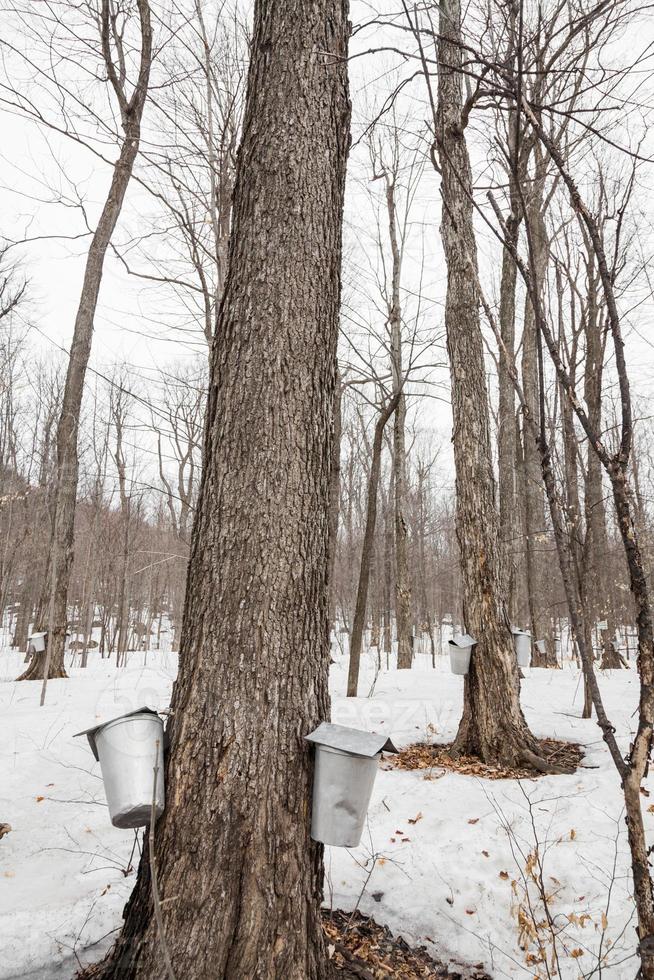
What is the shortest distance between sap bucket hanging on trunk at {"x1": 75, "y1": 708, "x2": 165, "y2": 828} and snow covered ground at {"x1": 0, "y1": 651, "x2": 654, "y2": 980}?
85 cm

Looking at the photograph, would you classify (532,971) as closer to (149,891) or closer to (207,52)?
(149,891)

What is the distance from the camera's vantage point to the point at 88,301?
26.0 ft

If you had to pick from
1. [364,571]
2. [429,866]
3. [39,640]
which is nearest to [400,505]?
[364,571]

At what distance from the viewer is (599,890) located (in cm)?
213

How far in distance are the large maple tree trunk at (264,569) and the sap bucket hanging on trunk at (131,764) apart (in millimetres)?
68

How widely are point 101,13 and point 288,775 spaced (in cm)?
1036

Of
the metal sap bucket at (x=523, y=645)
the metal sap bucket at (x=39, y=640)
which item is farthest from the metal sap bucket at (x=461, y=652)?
the metal sap bucket at (x=39, y=640)

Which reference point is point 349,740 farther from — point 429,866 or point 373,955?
point 429,866

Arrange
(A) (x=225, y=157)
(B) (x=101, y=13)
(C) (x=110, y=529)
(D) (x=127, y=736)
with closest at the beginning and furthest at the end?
(D) (x=127, y=736), (A) (x=225, y=157), (B) (x=101, y=13), (C) (x=110, y=529)

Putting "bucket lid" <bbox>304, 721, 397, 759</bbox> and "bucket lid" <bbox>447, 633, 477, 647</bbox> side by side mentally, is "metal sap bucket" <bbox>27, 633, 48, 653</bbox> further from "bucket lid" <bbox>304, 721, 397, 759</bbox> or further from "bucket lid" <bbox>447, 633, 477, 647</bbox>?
"bucket lid" <bbox>304, 721, 397, 759</bbox>

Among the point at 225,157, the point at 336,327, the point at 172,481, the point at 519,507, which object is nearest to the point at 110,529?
the point at 172,481

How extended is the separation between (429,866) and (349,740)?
4.72 feet

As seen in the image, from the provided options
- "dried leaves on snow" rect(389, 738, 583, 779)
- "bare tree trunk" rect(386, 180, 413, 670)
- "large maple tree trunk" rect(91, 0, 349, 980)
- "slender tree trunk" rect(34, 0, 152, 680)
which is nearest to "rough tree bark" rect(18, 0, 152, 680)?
"slender tree trunk" rect(34, 0, 152, 680)

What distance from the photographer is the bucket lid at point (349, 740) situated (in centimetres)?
139
